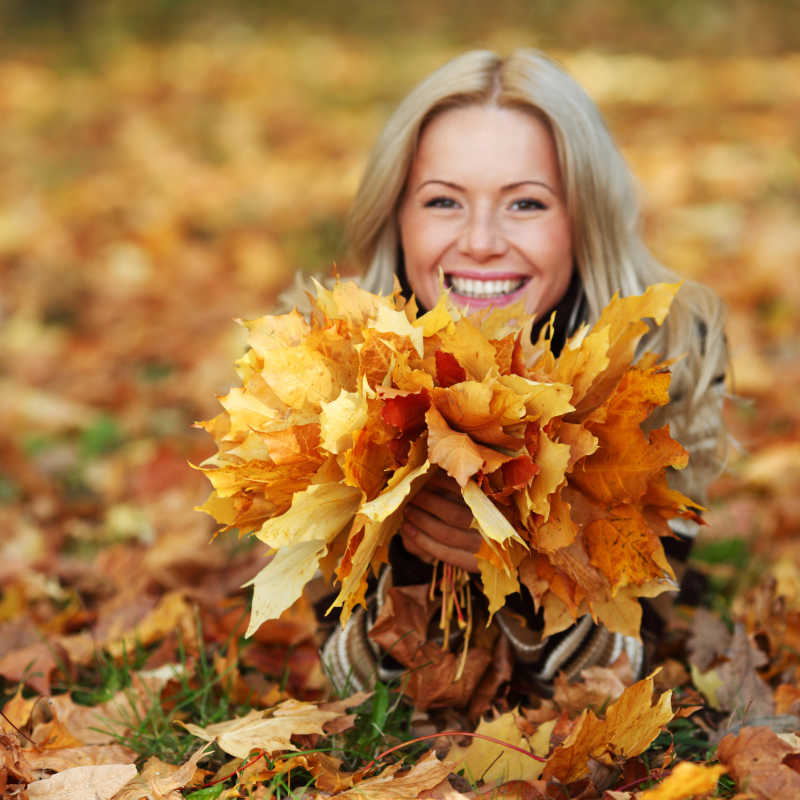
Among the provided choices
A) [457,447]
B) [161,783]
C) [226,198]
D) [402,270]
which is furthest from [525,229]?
[226,198]

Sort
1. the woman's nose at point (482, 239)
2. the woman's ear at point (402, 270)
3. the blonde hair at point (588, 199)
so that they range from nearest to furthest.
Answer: the woman's nose at point (482, 239)
the blonde hair at point (588, 199)
the woman's ear at point (402, 270)

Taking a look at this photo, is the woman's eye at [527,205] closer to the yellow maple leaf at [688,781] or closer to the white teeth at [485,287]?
the white teeth at [485,287]

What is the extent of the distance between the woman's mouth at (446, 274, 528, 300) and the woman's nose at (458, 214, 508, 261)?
0.05 m

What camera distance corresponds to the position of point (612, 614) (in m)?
1.54

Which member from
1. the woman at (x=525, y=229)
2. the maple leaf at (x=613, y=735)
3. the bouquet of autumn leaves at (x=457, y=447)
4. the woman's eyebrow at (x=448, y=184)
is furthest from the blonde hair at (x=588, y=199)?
the maple leaf at (x=613, y=735)

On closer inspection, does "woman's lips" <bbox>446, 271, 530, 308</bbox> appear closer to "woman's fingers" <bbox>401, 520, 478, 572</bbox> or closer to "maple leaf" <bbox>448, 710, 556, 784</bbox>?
"woman's fingers" <bbox>401, 520, 478, 572</bbox>

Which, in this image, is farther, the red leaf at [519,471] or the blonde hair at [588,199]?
the blonde hair at [588,199]

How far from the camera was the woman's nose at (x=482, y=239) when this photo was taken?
1.88 m

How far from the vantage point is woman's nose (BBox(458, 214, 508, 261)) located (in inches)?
74.0

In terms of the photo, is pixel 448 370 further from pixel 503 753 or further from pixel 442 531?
pixel 503 753

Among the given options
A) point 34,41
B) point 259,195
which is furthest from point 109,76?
point 259,195

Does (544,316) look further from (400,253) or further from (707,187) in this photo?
(707,187)

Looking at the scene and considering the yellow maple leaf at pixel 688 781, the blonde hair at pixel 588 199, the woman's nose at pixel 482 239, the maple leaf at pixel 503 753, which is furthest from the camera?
the blonde hair at pixel 588 199

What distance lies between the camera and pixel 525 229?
Answer: 1932 mm
